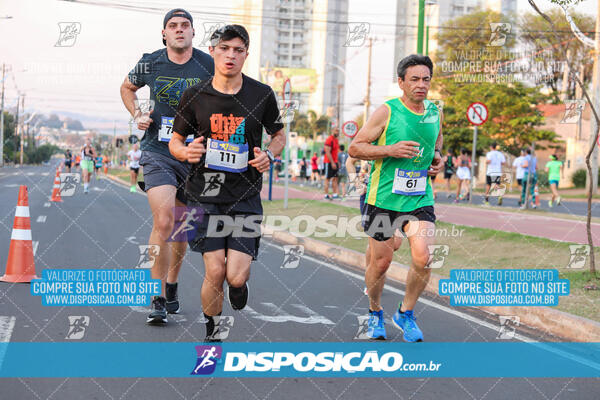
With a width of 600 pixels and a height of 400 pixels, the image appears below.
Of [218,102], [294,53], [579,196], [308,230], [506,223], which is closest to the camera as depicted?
[218,102]

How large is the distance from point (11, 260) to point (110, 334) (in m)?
2.71

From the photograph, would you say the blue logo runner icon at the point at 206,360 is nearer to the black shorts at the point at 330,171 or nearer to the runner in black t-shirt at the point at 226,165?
the runner in black t-shirt at the point at 226,165

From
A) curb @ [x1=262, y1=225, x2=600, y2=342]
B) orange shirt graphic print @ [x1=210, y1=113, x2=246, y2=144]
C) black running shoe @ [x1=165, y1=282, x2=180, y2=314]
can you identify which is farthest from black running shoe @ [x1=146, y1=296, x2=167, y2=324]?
curb @ [x1=262, y1=225, x2=600, y2=342]

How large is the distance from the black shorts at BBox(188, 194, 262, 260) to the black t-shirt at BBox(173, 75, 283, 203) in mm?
52

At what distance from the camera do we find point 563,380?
4.66 m

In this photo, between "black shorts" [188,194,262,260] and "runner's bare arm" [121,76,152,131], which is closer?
"black shorts" [188,194,262,260]

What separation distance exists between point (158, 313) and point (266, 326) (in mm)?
831

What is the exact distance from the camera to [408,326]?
5.53 metres

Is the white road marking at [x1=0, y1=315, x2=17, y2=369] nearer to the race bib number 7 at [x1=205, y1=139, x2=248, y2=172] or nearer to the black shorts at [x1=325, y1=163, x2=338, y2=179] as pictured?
the race bib number 7 at [x1=205, y1=139, x2=248, y2=172]

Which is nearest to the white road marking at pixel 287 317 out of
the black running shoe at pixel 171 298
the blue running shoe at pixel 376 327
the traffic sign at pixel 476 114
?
the blue running shoe at pixel 376 327

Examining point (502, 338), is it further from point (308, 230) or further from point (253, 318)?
point (308, 230)

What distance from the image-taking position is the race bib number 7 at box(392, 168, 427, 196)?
5.45 meters

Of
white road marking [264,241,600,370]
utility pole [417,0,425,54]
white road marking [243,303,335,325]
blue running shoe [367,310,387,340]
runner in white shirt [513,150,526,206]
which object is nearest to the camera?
white road marking [264,241,600,370]

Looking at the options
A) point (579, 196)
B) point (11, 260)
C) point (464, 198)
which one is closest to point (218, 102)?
point (11, 260)
